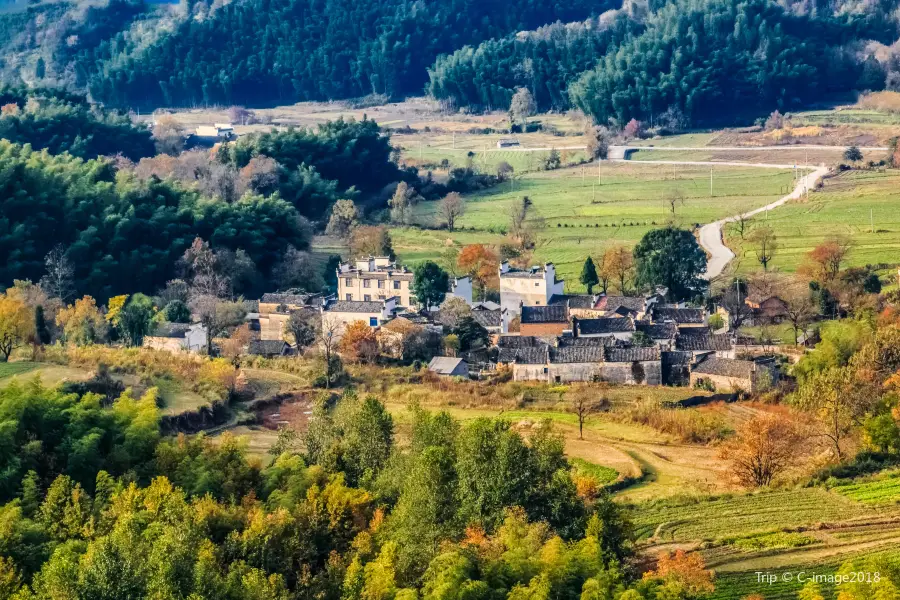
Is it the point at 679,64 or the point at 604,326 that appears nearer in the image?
the point at 604,326

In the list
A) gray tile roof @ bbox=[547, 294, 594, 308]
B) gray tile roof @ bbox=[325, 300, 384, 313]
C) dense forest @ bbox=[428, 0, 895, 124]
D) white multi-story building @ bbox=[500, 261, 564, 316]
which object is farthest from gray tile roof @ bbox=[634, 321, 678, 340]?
dense forest @ bbox=[428, 0, 895, 124]

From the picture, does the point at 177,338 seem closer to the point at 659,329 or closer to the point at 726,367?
the point at 659,329

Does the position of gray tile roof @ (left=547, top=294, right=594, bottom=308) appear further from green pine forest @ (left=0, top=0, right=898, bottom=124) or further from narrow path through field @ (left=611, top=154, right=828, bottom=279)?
green pine forest @ (left=0, top=0, right=898, bottom=124)

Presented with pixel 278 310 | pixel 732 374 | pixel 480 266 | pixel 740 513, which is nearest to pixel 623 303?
pixel 480 266

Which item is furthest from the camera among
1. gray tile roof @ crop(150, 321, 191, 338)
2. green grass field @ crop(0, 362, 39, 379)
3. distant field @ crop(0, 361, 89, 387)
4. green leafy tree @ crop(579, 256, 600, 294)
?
green leafy tree @ crop(579, 256, 600, 294)

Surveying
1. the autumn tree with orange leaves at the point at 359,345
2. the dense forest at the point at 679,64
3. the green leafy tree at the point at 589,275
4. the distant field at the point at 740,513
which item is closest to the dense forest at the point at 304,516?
the distant field at the point at 740,513

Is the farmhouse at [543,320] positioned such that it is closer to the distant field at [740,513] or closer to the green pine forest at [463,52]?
the distant field at [740,513]
